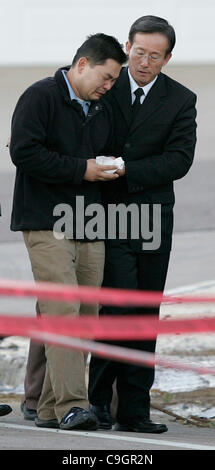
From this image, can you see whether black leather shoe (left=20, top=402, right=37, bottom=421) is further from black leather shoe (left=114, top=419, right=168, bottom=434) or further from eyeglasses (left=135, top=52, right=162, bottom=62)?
eyeglasses (left=135, top=52, right=162, bottom=62)

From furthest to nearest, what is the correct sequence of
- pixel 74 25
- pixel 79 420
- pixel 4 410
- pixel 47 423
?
pixel 74 25 → pixel 4 410 → pixel 47 423 → pixel 79 420

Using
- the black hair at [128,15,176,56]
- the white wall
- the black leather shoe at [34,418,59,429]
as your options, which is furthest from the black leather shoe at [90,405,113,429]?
the white wall

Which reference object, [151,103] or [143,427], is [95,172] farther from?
[143,427]

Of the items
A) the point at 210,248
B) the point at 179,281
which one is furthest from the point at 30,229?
the point at 210,248

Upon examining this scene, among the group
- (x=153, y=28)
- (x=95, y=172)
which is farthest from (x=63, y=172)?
(x=153, y=28)

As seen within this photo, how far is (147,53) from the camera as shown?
558cm

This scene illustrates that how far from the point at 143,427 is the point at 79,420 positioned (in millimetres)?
435

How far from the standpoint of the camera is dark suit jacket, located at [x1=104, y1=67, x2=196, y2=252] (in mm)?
5711

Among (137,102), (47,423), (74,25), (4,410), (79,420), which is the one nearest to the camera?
(79,420)

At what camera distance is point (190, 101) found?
19.0 ft

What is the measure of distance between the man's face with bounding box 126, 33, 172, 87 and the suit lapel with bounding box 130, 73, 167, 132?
10 cm

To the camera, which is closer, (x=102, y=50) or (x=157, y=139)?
(x=102, y=50)

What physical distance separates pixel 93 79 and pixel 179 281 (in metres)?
5.40

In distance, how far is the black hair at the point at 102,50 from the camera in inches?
215
